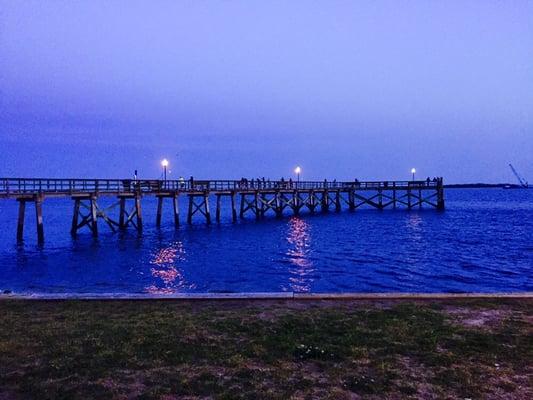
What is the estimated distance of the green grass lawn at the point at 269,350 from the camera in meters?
5.84

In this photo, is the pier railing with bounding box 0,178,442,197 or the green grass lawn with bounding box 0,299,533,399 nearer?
the green grass lawn with bounding box 0,299,533,399

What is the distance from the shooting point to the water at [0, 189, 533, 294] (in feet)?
60.6

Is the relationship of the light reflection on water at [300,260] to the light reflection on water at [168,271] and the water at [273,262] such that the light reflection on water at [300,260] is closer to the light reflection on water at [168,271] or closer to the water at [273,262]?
the water at [273,262]

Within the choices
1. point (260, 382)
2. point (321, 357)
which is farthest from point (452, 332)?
point (260, 382)

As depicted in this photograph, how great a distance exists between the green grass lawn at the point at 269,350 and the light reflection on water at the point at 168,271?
7974 mm

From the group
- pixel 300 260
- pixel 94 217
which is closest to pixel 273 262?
pixel 300 260

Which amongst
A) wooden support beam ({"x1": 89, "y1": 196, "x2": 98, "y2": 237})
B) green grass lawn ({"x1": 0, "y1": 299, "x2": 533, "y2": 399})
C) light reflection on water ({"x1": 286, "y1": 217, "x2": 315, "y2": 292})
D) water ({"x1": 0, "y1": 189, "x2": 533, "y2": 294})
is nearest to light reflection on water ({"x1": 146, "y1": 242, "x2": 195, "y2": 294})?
water ({"x1": 0, "y1": 189, "x2": 533, "y2": 294})

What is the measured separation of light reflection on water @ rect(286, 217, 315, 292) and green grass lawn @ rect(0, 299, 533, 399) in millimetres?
8343

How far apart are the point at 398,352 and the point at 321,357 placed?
113 centimetres

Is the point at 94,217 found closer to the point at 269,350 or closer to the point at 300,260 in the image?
the point at 300,260

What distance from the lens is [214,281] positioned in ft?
64.2

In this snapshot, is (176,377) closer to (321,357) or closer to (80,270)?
(321,357)

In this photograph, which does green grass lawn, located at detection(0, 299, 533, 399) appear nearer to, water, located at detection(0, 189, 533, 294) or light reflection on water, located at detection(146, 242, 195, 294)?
water, located at detection(0, 189, 533, 294)

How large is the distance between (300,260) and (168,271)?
6.78 meters
